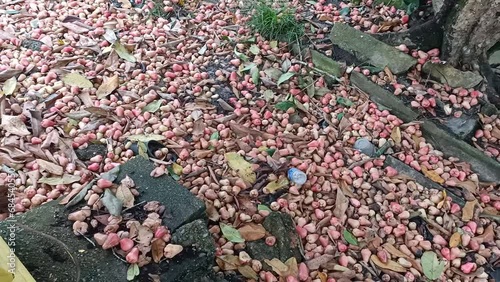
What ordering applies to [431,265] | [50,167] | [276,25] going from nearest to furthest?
[431,265]
[50,167]
[276,25]

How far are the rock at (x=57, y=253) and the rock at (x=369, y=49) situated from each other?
161 centimetres

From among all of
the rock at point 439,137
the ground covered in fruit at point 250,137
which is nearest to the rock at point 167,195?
the ground covered in fruit at point 250,137

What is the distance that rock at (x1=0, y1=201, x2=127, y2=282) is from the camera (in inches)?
51.8

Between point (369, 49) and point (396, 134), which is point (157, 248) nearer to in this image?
point (396, 134)

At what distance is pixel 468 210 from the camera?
192 centimetres

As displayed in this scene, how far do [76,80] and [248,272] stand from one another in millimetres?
1226

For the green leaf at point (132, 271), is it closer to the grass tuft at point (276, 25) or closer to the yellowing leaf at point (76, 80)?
the yellowing leaf at point (76, 80)

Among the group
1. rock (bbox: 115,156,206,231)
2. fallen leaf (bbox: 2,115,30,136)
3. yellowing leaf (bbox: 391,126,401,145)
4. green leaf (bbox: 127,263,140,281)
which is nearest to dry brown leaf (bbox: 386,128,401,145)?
yellowing leaf (bbox: 391,126,401,145)

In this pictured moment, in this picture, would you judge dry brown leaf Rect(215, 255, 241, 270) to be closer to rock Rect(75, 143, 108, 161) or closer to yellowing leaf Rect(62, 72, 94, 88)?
rock Rect(75, 143, 108, 161)

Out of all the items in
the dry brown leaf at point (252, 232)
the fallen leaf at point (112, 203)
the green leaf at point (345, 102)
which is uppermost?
the green leaf at point (345, 102)

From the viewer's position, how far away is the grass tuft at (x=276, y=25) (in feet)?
8.59

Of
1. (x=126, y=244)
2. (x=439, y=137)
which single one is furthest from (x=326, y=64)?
(x=126, y=244)

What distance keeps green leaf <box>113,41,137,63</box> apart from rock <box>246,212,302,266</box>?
115cm

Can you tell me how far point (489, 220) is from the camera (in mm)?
1914
